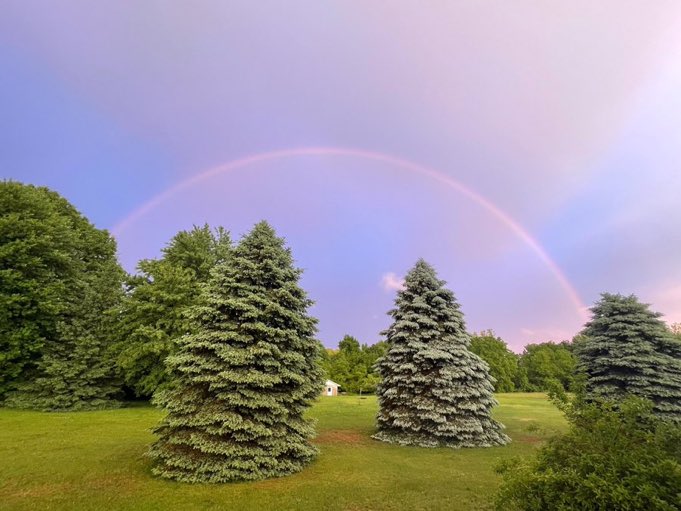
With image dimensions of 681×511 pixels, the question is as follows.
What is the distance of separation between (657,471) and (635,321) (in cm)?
1753

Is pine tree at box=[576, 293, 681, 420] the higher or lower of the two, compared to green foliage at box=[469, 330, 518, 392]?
lower

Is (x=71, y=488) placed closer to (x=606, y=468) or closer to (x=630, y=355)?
(x=606, y=468)

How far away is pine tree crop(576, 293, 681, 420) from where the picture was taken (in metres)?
16.5

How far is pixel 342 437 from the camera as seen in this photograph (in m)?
16.9

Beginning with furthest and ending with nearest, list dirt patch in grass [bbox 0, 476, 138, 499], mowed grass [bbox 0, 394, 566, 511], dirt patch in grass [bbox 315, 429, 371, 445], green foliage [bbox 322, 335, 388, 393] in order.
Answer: green foliage [bbox 322, 335, 388, 393]
dirt patch in grass [bbox 315, 429, 371, 445]
dirt patch in grass [bbox 0, 476, 138, 499]
mowed grass [bbox 0, 394, 566, 511]

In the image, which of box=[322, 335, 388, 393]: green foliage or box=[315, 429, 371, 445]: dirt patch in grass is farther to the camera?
box=[322, 335, 388, 393]: green foliage

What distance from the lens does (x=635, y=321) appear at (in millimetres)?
17766

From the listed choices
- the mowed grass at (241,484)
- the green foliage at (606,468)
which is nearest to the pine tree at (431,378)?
the mowed grass at (241,484)

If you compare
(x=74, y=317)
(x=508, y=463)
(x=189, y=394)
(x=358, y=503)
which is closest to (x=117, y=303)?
(x=74, y=317)

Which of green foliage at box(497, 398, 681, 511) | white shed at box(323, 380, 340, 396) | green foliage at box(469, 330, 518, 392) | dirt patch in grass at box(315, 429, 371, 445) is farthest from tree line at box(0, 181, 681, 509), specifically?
green foliage at box(469, 330, 518, 392)

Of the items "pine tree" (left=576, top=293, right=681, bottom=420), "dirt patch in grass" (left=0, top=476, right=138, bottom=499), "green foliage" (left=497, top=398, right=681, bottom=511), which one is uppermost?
"pine tree" (left=576, top=293, right=681, bottom=420)

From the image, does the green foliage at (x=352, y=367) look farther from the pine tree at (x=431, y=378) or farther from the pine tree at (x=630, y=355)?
the pine tree at (x=630, y=355)

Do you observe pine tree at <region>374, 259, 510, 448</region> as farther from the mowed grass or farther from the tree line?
the mowed grass

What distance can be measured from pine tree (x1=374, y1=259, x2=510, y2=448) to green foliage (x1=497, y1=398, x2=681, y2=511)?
36.8 ft
